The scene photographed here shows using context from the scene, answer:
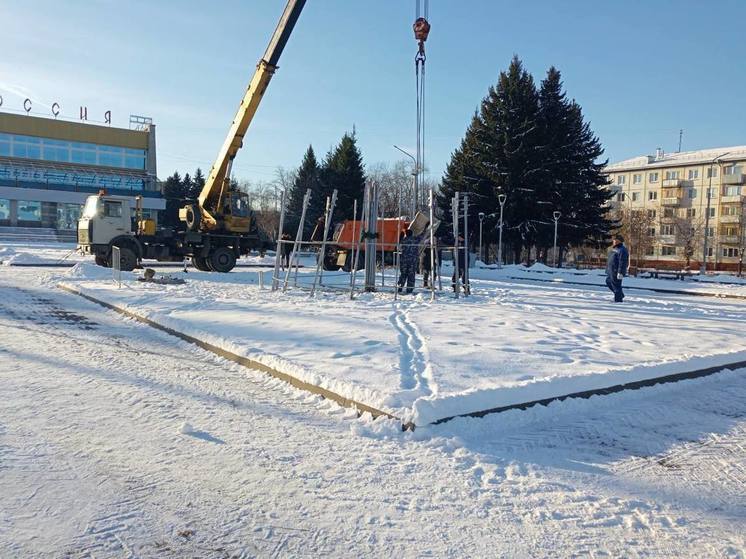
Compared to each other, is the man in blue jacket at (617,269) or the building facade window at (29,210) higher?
the building facade window at (29,210)

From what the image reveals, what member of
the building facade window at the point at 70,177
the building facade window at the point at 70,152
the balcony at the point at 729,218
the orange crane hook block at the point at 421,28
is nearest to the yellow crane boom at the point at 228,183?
the orange crane hook block at the point at 421,28

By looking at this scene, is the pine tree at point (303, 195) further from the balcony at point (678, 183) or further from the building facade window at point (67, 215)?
the balcony at point (678, 183)

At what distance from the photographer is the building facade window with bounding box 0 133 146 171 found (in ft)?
197

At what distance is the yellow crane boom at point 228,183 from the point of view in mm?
21438

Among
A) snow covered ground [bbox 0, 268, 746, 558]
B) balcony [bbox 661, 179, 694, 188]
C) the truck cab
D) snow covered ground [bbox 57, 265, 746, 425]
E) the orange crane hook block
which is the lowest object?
snow covered ground [bbox 0, 268, 746, 558]

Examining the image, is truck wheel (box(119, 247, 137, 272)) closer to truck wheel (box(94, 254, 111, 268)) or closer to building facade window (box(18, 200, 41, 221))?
truck wheel (box(94, 254, 111, 268))

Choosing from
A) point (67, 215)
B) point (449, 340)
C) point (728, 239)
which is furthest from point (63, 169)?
point (728, 239)

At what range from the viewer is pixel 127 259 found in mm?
22141

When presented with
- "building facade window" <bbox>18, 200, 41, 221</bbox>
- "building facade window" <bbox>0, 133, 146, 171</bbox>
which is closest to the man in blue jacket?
"building facade window" <bbox>18, 200, 41, 221</bbox>

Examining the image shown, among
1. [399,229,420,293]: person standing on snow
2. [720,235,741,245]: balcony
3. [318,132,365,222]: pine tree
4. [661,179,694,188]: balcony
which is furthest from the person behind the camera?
[661,179,694,188]: balcony

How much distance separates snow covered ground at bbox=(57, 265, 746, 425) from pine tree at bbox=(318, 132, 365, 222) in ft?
126

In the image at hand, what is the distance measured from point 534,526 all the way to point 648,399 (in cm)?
347

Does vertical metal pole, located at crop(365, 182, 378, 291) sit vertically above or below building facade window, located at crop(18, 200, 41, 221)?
below

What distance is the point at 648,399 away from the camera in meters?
6.20
